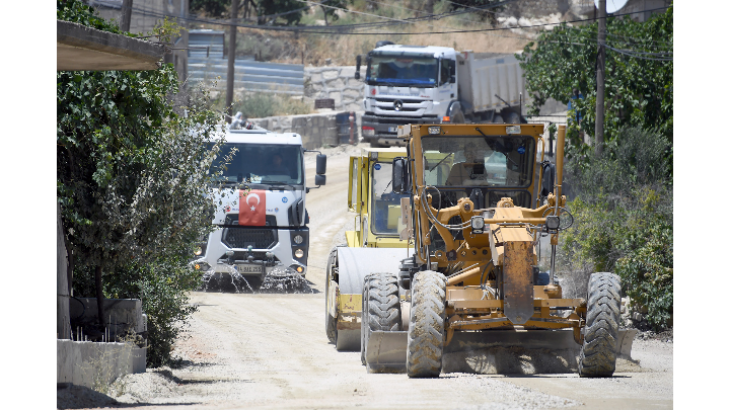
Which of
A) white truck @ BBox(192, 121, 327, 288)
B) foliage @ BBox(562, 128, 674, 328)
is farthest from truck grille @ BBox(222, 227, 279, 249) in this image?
foliage @ BBox(562, 128, 674, 328)

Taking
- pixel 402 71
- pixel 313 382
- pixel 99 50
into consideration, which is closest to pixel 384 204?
pixel 313 382

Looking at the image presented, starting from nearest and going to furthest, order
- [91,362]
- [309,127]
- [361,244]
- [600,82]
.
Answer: [91,362] → [361,244] → [600,82] → [309,127]

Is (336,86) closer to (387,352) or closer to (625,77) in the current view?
(625,77)

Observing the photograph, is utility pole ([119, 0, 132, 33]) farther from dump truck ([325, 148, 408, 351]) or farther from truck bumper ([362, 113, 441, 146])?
truck bumper ([362, 113, 441, 146])

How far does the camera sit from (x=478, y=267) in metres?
9.20

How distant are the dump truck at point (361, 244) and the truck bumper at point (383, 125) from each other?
13.4 meters

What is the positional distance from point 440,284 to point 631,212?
9.86m

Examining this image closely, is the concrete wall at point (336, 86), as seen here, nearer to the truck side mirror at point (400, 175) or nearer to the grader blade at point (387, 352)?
the truck side mirror at point (400, 175)

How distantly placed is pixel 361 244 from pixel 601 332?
5.45m

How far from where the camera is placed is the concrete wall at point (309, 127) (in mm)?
33312

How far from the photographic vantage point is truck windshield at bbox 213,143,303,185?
16812 millimetres

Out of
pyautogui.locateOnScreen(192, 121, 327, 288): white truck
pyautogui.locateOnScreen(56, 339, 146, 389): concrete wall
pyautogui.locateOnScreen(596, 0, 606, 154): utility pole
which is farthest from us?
pyautogui.locateOnScreen(596, 0, 606, 154): utility pole
